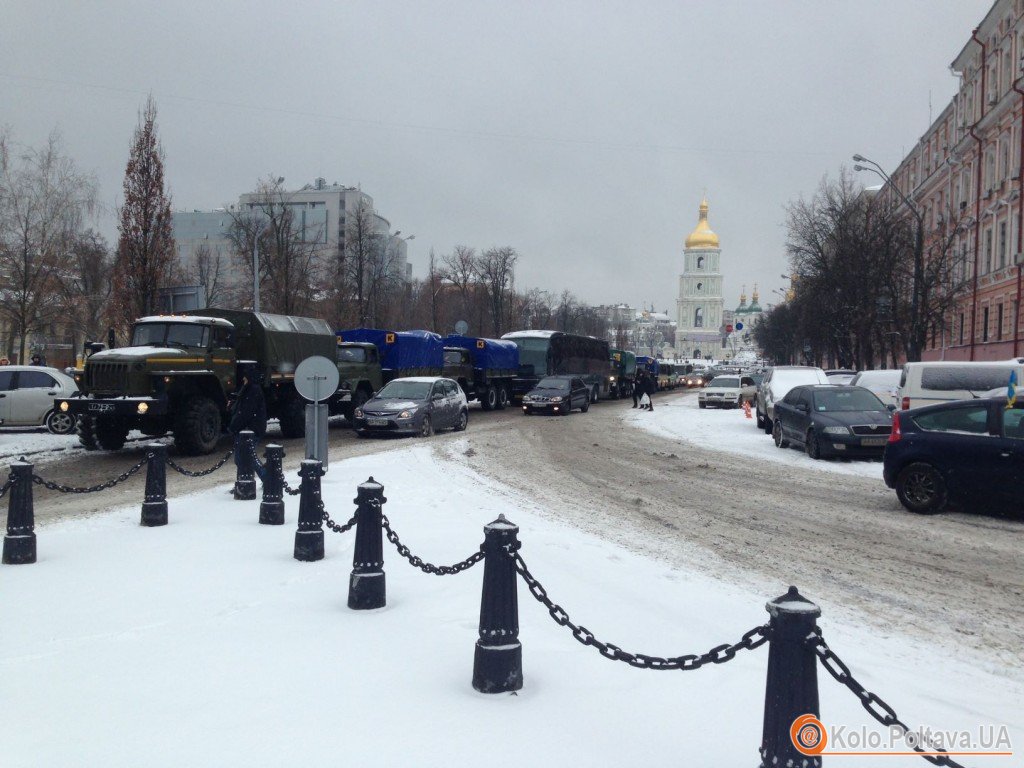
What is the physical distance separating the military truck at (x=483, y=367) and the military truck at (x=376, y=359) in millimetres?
1616

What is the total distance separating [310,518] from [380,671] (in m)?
3.00

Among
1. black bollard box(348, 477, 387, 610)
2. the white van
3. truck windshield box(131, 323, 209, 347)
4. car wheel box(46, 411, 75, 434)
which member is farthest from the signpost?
the white van

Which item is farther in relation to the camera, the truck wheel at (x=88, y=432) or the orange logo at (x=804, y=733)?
the truck wheel at (x=88, y=432)

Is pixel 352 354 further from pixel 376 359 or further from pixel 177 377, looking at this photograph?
pixel 177 377

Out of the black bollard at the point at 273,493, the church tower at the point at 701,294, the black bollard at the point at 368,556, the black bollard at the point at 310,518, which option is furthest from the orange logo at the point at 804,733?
the church tower at the point at 701,294

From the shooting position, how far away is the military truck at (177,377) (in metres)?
16.0

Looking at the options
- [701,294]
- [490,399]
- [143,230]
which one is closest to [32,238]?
[143,230]

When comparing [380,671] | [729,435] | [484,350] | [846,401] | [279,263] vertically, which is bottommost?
[729,435]

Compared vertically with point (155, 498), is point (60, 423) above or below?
below

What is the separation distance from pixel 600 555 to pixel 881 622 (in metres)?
2.81

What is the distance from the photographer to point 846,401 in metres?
18.0

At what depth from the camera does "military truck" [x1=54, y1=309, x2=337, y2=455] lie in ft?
52.5

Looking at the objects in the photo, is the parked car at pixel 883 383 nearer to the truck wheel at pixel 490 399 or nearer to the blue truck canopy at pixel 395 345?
the blue truck canopy at pixel 395 345

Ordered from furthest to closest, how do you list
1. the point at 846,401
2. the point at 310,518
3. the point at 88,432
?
the point at 846,401 → the point at 88,432 → the point at 310,518
